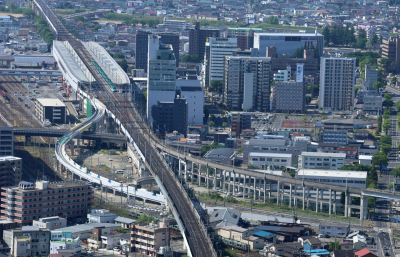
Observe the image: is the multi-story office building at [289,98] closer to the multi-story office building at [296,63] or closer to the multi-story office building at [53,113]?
the multi-story office building at [296,63]

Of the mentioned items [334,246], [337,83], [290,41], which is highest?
[290,41]

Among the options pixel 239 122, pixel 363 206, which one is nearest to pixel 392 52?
pixel 239 122

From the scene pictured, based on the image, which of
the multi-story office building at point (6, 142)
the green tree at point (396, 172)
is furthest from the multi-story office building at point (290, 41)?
the multi-story office building at point (6, 142)

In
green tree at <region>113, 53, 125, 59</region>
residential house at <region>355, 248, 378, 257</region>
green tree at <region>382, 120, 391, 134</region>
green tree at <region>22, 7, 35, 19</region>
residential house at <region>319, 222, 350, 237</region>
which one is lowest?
residential house at <region>319, 222, 350, 237</region>

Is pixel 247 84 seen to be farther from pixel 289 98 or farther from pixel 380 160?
pixel 380 160

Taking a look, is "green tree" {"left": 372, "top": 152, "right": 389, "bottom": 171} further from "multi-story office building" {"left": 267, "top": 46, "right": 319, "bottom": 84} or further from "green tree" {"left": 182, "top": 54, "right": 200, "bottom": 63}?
"green tree" {"left": 182, "top": 54, "right": 200, "bottom": 63}

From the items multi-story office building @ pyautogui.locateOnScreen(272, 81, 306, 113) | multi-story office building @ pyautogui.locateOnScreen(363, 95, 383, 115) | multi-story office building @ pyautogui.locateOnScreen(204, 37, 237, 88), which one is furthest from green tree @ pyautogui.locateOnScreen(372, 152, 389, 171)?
multi-story office building @ pyautogui.locateOnScreen(204, 37, 237, 88)
